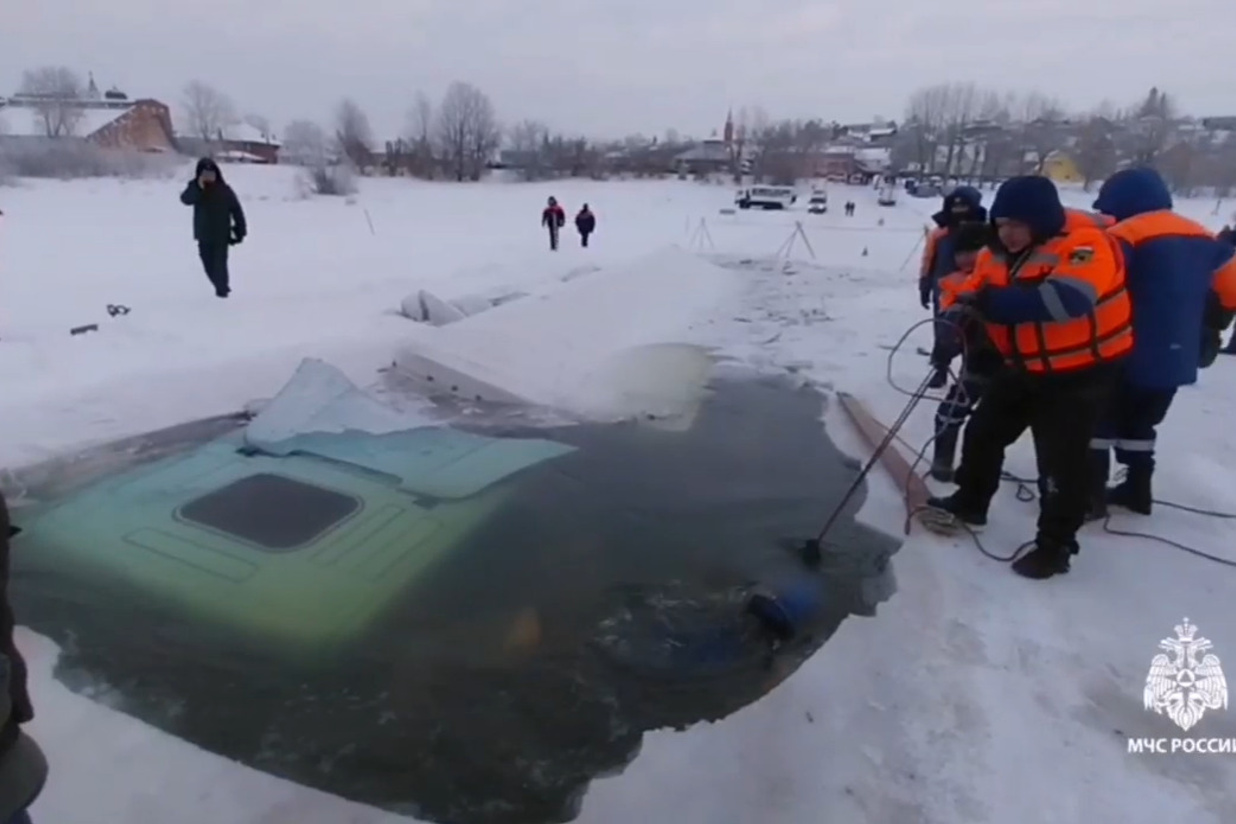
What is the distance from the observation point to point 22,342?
598 centimetres

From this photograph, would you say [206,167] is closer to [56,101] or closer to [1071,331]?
[1071,331]

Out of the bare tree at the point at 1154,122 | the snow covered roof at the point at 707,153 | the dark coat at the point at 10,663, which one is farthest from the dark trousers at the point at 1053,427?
the snow covered roof at the point at 707,153

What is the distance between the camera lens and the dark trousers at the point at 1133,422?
145 inches

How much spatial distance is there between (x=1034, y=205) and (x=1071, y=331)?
1.63ft

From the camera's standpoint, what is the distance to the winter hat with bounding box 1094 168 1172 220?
353cm

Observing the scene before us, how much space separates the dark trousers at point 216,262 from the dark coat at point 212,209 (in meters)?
0.05

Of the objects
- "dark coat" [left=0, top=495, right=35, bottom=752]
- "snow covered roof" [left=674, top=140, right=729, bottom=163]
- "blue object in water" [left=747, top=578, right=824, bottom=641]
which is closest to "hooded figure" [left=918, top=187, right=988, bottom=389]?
"blue object in water" [left=747, top=578, right=824, bottom=641]

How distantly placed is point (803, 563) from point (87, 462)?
11.8ft

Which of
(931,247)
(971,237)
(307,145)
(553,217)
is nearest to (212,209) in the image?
(931,247)

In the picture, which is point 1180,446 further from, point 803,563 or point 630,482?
point 630,482

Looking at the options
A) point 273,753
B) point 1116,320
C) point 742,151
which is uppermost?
point 742,151

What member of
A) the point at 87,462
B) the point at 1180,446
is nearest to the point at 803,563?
the point at 1180,446

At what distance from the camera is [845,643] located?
2.89m

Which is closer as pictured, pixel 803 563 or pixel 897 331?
pixel 803 563
